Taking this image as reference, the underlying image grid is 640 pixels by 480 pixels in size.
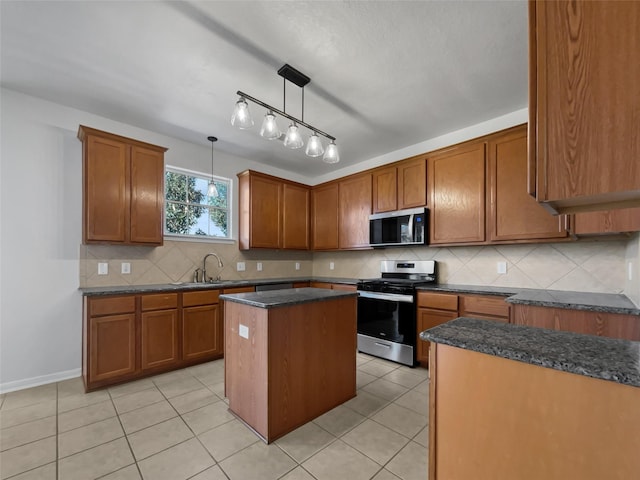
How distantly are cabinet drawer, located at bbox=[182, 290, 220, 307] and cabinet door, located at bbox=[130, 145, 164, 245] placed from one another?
702 mm

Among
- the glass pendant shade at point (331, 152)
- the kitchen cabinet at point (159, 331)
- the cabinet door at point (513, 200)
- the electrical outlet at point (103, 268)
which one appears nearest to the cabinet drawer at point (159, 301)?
the kitchen cabinet at point (159, 331)

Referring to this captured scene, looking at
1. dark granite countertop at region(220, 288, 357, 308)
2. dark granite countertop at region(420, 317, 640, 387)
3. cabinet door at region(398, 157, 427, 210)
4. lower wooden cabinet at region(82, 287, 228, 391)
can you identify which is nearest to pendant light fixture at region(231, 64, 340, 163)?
dark granite countertop at region(220, 288, 357, 308)

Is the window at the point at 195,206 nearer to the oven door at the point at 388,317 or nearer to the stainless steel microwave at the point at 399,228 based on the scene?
the stainless steel microwave at the point at 399,228

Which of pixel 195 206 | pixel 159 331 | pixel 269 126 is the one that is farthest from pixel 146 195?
pixel 269 126

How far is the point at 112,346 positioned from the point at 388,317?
2.87 meters

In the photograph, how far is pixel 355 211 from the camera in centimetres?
424

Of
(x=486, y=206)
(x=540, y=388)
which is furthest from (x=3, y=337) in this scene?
(x=486, y=206)

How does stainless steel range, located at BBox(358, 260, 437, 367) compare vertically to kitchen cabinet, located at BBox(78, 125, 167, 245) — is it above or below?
below

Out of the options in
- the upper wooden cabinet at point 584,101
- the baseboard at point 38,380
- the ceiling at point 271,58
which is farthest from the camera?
the baseboard at point 38,380

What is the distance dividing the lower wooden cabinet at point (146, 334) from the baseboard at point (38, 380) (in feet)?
0.66

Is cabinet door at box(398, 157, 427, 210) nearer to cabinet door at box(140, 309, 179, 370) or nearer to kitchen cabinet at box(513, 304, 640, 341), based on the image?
kitchen cabinet at box(513, 304, 640, 341)

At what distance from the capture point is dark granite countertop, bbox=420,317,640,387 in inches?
28.1

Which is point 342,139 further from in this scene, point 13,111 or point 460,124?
point 13,111

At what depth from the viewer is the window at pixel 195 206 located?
12.2 ft
